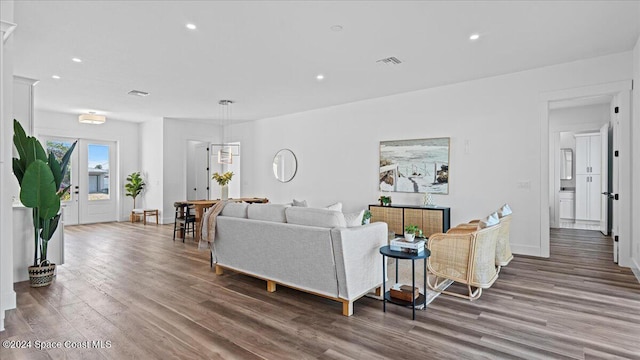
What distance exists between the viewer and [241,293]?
347cm

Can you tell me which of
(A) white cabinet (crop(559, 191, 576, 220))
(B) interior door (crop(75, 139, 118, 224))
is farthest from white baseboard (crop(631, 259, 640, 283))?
(B) interior door (crop(75, 139, 118, 224))

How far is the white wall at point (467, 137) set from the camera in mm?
4938

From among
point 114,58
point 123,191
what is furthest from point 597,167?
point 123,191

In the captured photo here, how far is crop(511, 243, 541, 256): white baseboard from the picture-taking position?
4949 mm

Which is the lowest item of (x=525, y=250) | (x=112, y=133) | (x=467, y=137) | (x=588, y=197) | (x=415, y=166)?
(x=525, y=250)

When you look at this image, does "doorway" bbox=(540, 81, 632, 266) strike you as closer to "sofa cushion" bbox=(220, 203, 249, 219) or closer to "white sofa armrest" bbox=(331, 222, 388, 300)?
"white sofa armrest" bbox=(331, 222, 388, 300)

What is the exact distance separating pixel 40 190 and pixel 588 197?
1051 cm

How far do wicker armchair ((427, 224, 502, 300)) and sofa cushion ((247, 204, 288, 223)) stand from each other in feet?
5.36

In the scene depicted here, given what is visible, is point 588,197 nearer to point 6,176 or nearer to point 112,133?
point 6,176

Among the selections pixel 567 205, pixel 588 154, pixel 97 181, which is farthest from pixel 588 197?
pixel 97 181

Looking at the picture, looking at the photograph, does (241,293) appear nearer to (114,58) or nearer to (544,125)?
(114,58)

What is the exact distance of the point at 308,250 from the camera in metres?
3.09

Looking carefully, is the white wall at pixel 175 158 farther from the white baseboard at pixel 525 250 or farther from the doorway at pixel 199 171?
the white baseboard at pixel 525 250

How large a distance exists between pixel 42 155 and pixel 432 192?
5.69 meters
